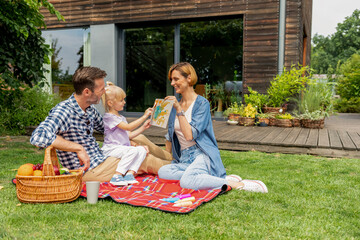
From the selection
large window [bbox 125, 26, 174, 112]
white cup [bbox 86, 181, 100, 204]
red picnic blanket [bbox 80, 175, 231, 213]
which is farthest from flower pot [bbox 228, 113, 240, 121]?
white cup [bbox 86, 181, 100, 204]

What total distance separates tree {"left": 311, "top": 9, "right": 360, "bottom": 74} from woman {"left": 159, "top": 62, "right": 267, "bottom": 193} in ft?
144

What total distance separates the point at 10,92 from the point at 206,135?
4301 mm

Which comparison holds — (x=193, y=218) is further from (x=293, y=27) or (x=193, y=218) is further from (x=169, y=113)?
(x=293, y=27)

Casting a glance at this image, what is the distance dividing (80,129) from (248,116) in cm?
514

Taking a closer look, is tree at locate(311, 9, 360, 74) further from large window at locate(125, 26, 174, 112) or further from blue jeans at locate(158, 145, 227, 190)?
blue jeans at locate(158, 145, 227, 190)

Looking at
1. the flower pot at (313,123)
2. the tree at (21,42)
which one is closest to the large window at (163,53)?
the flower pot at (313,123)

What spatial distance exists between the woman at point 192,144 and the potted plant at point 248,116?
4.35m

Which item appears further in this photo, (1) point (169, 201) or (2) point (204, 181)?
(2) point (204, 181)

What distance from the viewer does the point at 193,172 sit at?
9.63ft

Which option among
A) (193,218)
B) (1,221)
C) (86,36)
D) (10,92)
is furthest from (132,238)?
(86,36)

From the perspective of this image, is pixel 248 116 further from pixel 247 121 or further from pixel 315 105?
pixel 315 105

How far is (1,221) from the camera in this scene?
218 centimetres

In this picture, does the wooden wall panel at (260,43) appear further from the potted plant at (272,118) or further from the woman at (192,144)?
the woman at (192,144)

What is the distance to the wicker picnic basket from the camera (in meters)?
2.40
